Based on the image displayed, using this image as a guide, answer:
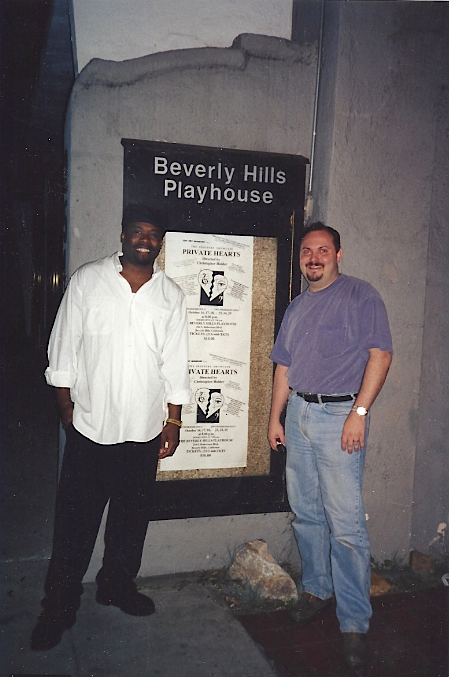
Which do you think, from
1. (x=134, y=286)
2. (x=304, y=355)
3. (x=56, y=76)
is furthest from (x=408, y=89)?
(x=56, y=76)

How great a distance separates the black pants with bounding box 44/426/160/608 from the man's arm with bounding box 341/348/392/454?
3.91 feet

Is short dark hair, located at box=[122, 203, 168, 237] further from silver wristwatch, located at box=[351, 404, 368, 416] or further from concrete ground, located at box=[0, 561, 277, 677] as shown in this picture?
concrete ground, located at box=[0, 561, 277, 677]

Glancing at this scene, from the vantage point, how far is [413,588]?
13.0 feet

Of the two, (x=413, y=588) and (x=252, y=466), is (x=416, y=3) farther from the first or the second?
(x=413, y=588)

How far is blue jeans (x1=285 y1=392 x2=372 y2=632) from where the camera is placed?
3.19 m

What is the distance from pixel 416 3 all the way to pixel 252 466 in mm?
3582

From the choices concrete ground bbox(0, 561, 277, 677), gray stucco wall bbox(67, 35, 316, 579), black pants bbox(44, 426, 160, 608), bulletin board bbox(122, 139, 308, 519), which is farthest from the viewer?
bulletin board bbox(122, 139, 308, 519)

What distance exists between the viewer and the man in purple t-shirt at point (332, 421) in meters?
3.18

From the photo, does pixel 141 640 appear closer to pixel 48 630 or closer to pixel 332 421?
pixel 48 630

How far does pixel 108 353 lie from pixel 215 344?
35.4 inches

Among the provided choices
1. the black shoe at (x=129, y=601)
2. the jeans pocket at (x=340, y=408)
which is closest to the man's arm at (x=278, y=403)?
the jeans pocket at (x=340, y=408)

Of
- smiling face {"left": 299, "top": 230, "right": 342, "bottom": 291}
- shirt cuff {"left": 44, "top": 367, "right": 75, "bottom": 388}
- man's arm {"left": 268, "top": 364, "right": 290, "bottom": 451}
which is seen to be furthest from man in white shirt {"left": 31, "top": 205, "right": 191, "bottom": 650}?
smiling face {"left": 299, "top": 230, "right": 342, "bottom": 291}

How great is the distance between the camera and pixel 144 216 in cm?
350

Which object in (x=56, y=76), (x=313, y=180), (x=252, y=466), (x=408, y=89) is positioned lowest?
(x=252, y=466)
